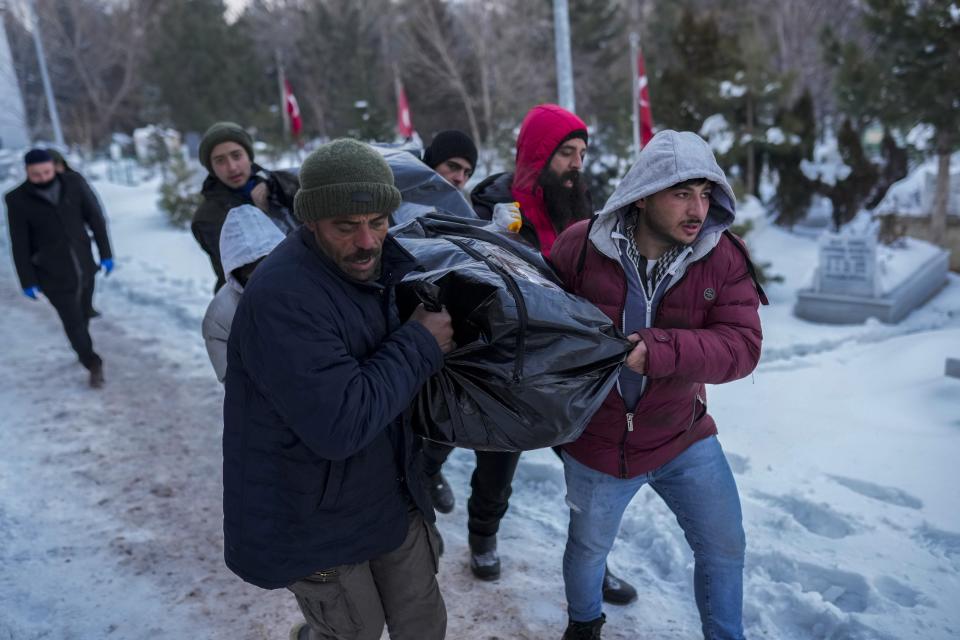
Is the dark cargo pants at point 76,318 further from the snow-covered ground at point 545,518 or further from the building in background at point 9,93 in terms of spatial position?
the building in background at point 9,93

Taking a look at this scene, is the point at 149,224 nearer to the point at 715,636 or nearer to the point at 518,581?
the point at 518,581

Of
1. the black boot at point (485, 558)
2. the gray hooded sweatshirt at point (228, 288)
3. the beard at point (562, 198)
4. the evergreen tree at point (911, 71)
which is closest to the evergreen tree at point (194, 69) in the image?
the evergreen tree at point (911, 71)

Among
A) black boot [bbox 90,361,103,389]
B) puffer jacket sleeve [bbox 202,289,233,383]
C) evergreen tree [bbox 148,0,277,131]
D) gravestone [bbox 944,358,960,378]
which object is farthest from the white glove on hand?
evergreen tree [bbox 148,0,277,131]

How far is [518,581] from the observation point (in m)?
3.18

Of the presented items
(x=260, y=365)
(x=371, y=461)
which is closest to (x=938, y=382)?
(x=371, y=461)

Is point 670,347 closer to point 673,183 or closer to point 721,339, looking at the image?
point 721,339

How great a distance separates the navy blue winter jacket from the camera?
166 cm

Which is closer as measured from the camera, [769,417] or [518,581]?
[518,581]

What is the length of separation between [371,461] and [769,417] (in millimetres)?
3604

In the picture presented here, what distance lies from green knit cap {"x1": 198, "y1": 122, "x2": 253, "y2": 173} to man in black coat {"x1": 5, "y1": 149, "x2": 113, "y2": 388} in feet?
8.85

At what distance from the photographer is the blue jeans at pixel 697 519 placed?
2309 millimetres

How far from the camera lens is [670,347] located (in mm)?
2023

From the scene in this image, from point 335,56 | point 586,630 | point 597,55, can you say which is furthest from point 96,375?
point 597,55

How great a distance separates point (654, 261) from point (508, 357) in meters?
0.71
